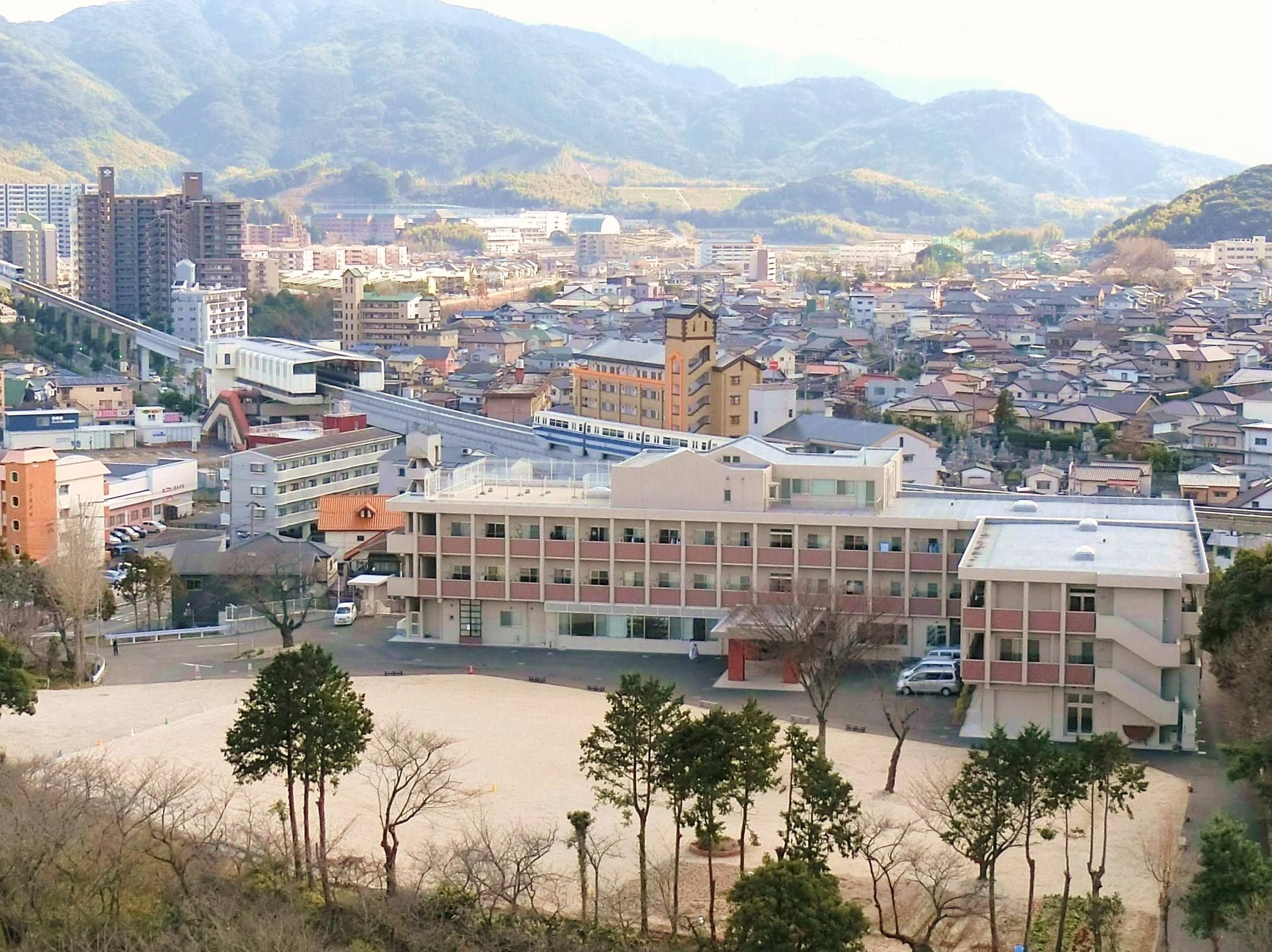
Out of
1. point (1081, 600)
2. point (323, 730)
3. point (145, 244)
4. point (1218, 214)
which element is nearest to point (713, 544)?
point (1081, 600)

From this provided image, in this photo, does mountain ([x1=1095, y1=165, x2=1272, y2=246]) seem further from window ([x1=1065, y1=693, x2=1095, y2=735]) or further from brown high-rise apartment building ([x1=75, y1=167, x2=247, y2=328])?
window ([x1=1065, y1=693, x2=1095, y2=735])

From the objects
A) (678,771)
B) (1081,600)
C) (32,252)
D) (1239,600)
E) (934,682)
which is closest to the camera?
(678,771)

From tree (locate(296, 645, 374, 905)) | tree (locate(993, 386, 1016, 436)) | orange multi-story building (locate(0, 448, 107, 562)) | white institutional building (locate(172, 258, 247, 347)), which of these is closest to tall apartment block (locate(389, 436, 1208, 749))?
tree (locate(296, 645, 374, 905))

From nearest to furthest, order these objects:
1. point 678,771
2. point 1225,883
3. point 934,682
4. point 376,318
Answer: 1. point 1225,883
2. point 678,771
3. point 934,682
4. point 376,318

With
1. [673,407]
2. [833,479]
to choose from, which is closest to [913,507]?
[833,479]

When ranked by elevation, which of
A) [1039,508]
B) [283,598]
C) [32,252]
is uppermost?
[32,252]

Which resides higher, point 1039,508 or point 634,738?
point 1039,508

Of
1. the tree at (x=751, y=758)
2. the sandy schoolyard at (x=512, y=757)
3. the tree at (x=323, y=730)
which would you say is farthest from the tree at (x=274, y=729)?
the tree at (x=751, y=758)

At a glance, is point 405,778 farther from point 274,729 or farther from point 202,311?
point 202,311
